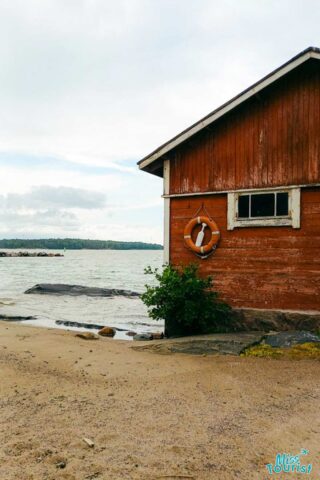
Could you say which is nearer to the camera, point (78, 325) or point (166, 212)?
point (166, 212)

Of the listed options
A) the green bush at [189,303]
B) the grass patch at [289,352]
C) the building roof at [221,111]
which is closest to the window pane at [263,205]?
the green bush at [189,303]

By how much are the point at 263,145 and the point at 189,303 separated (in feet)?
14.2

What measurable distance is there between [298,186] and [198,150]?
2.82 meters

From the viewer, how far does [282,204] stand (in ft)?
31.3

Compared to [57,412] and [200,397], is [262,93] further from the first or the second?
[57,412]

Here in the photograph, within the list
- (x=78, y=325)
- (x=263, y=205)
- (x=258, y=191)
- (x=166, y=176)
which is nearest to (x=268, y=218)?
(x=263, y=205)

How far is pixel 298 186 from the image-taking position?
920cm

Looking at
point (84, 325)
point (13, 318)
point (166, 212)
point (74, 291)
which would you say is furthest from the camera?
point (74, 291)

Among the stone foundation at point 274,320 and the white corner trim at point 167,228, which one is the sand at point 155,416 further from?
the white corner trim at point 167,228

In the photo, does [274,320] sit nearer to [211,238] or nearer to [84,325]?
[211,238]

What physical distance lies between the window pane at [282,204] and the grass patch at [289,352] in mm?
3258

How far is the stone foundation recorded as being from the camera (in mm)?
8984

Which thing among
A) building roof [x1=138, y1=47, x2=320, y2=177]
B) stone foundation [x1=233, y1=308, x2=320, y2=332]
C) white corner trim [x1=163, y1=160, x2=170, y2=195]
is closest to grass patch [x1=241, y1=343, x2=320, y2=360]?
stone foundation [x1=233, y1=308, x2=320, y2=332]

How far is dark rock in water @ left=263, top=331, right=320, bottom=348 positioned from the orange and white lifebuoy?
272cm
